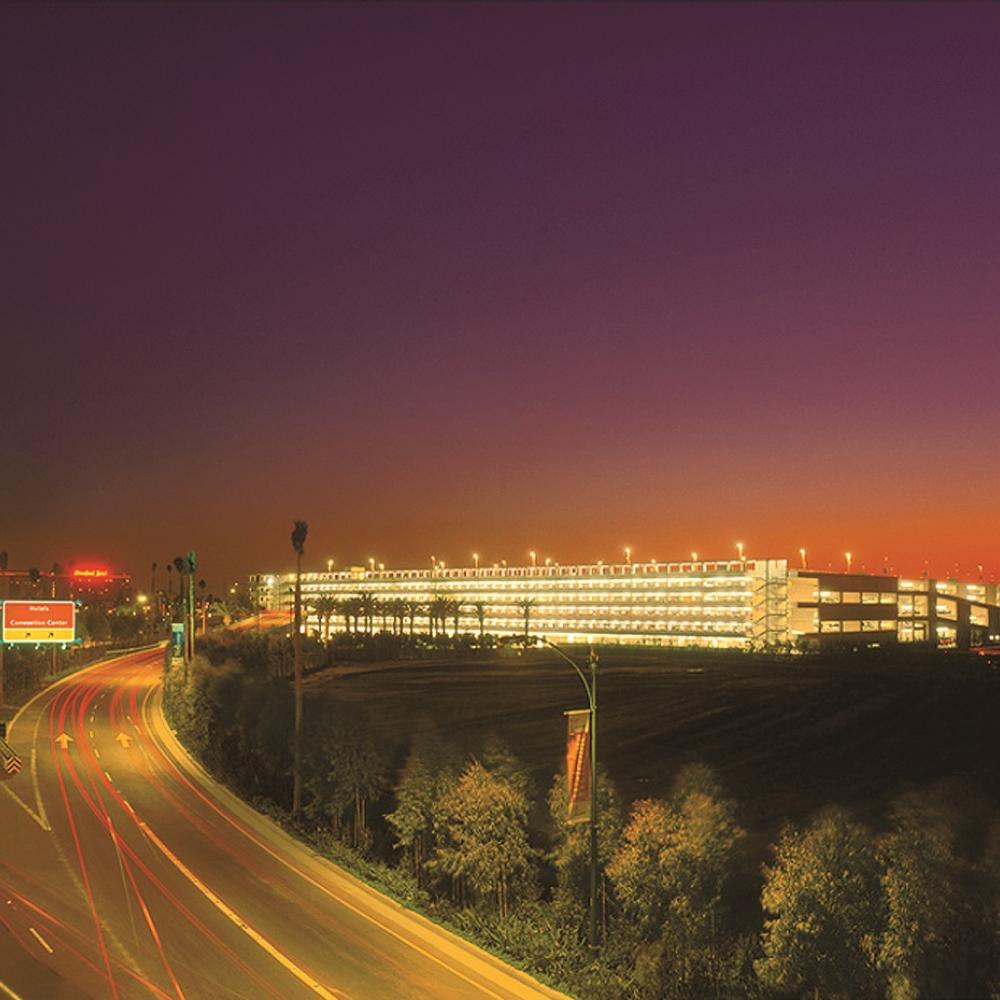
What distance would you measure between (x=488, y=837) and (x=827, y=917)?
1275cm

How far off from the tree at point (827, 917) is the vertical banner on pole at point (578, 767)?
609 cm

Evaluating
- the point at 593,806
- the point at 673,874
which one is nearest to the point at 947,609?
the point at 593,806

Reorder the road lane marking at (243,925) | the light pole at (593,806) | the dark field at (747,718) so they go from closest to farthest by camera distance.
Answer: the road lane marking at (243,925) → the light pole at (593,806) → the dark field at (747,718)

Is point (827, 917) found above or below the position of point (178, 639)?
above

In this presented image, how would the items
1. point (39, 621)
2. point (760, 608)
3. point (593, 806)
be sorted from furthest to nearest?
point (760, 608) < point (39, 621) < point (593, 806)

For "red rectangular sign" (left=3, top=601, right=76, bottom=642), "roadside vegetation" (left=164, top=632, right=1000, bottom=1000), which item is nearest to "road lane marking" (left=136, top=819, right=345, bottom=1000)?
"roadside vegetation" (left=164, top=632, right=1000, bottom=1000)

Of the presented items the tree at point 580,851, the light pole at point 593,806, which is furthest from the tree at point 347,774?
the light pole at point 593,806

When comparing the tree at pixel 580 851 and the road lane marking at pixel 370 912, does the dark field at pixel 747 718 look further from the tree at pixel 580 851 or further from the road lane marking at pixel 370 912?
the tree at pixel 580 851

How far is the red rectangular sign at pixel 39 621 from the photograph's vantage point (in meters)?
64.3

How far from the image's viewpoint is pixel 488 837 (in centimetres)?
3095

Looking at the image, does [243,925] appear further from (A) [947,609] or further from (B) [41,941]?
(A) [947,609]

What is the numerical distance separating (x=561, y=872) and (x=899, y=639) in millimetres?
169424

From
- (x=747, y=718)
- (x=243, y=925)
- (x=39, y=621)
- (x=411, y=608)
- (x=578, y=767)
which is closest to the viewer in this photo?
(x=578, y=767)

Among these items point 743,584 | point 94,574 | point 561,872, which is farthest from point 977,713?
point 94,574
